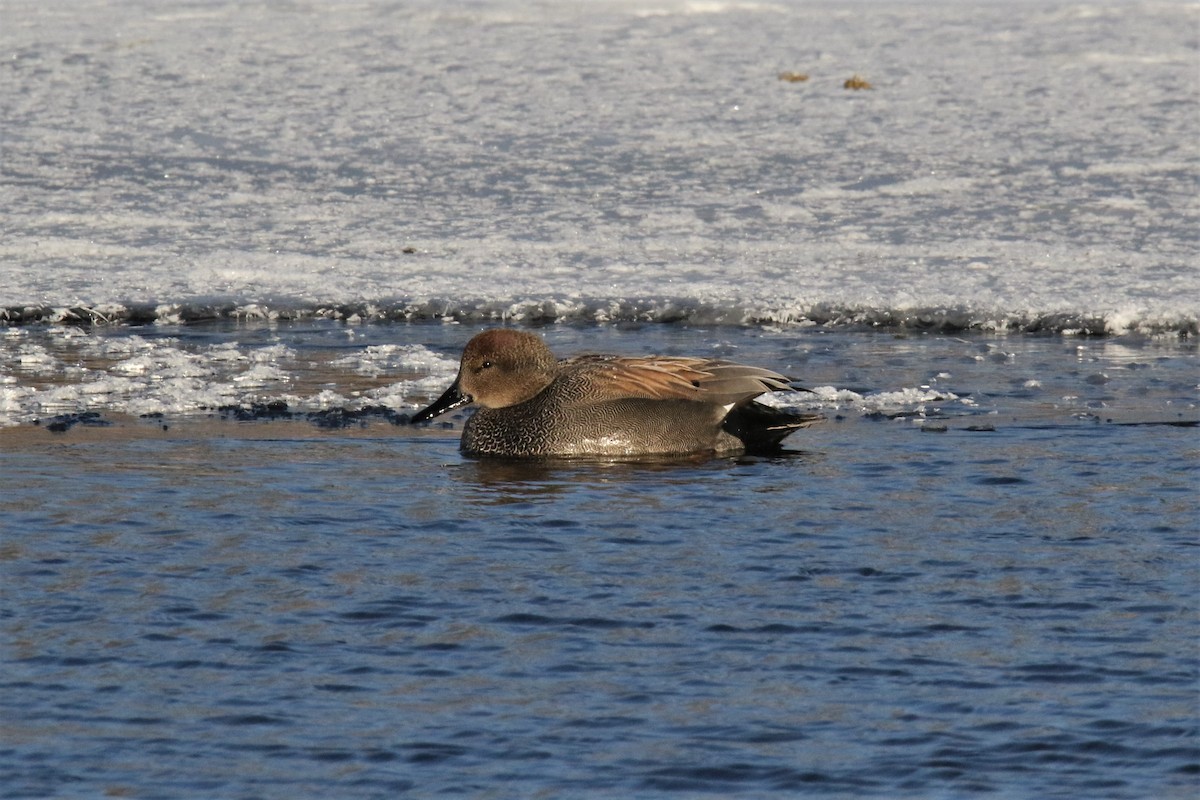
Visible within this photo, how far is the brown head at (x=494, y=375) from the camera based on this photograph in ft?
24.6

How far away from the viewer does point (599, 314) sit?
33.3ft

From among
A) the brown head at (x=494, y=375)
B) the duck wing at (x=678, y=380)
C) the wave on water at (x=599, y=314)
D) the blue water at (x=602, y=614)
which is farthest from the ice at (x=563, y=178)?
the blue water at (x=602, y=614)

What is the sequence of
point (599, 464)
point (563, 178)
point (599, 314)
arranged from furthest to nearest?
1. point (563, 178)
2. point (599, 314)
3. point (599, 464)

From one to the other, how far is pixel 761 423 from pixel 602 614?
2487 mm

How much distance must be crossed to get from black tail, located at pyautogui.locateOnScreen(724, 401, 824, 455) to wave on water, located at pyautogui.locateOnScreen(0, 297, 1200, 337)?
2.60 m

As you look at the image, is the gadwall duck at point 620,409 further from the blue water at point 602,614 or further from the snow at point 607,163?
the snow at point 607,163

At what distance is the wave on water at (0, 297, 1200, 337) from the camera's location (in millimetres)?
9734

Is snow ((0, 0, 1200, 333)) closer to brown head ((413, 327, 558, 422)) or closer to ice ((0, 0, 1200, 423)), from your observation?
ice ((0, 0, 1200, 423))

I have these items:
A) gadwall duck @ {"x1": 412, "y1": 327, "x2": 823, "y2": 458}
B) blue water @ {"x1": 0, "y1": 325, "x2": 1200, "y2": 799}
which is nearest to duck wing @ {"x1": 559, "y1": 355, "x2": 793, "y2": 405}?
gadwall duck @ {"x1": 412, "y1": 327, "x2": 823, "y2": 458}

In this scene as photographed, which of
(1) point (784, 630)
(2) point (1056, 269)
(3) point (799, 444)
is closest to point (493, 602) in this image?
(1) point (784, 630)

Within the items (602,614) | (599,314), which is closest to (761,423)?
(602,614)

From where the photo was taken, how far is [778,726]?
4219 millimetres

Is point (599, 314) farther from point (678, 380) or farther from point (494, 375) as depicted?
point (678, 380)

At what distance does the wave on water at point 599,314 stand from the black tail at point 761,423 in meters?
2.60
